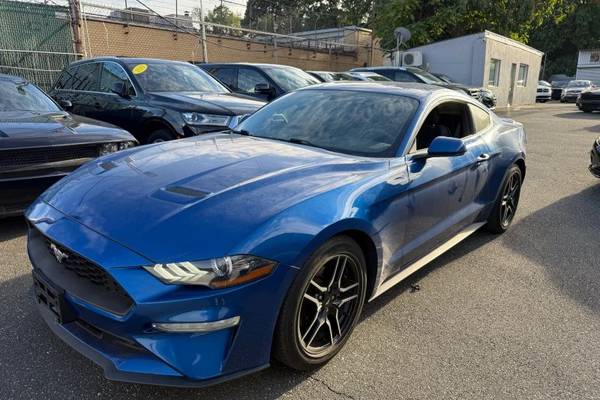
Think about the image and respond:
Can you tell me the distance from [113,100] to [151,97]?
0.71 metres

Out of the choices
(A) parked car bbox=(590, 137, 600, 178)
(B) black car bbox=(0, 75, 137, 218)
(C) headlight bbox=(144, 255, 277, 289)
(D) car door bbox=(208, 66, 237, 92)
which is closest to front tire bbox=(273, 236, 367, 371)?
(C) headlight bbox=(144, 255, 277, 289)

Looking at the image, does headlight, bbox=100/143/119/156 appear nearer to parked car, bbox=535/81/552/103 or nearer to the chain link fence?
the chain link fence

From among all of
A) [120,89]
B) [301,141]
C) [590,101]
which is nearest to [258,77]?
[120,89]

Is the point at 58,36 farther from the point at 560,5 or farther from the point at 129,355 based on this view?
the point at 560,5

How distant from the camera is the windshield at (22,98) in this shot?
520 cm

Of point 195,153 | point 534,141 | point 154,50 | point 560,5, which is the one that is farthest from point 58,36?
point 560,5

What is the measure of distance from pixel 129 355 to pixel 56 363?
0.76m

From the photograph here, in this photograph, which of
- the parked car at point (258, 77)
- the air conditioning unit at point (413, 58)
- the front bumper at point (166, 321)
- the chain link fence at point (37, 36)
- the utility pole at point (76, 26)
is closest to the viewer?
the front bumper at point (166, 321)

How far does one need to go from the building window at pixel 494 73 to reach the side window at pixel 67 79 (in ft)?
68.4

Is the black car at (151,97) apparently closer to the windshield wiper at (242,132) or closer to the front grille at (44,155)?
the front grille at (44,155)

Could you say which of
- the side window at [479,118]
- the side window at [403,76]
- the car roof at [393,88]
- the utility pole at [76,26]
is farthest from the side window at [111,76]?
the side window at [403,76]

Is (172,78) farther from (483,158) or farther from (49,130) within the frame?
(483,158)

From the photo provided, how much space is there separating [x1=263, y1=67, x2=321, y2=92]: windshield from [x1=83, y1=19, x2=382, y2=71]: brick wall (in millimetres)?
8595

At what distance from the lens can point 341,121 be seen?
3.54 metres
